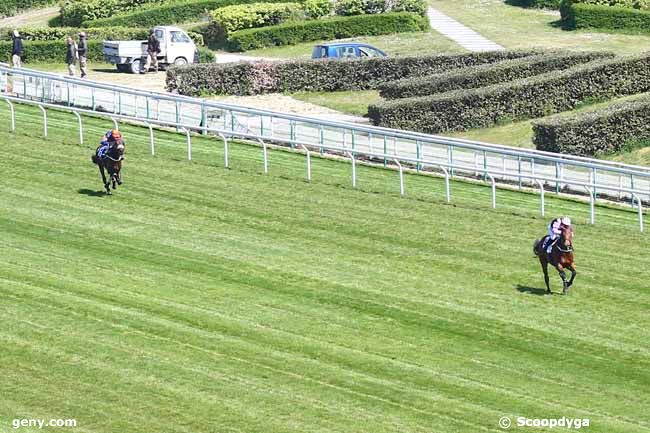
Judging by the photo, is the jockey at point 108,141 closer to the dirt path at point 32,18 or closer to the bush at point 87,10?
the bush at point 87,10

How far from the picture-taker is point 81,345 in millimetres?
17047

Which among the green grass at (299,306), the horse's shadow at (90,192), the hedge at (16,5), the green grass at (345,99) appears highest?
the hedge at (16,5)

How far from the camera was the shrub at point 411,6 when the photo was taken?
49062 millimetres

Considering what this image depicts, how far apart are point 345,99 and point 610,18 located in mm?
12017

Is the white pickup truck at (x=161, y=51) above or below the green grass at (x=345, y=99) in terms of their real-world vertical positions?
above

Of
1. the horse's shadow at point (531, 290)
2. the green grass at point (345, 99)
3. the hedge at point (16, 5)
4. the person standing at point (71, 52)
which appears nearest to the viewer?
the horse's shadow at point (531, 290)

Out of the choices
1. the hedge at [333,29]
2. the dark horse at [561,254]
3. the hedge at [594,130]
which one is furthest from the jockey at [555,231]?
the hedge at [333,29]

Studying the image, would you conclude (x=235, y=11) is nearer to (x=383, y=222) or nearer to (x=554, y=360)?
(x=383, y=222)

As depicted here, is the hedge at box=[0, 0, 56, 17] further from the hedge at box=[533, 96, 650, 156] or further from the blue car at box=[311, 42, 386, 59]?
the hedge at box=[533, 96, 650, 156]

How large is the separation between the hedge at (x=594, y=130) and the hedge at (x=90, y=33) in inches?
743

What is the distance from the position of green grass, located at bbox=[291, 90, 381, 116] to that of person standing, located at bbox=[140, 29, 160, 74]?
491cm

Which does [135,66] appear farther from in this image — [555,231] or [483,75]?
[555,231]

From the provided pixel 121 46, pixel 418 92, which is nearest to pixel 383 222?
pixel 418 92

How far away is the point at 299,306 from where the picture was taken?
18922 mm
